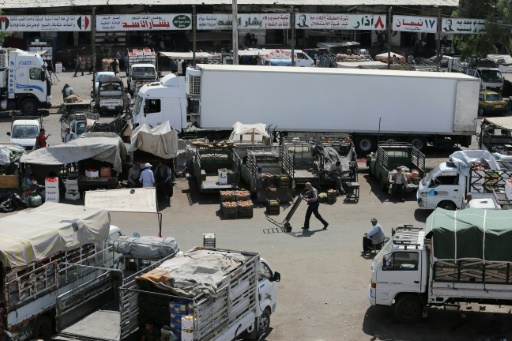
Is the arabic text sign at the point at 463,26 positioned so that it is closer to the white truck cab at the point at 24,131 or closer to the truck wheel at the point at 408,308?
the white truck cab at the point at 24,131

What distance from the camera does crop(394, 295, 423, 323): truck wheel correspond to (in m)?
20.4

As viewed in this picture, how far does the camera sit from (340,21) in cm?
5656

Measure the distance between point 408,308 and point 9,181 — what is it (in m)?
14.8

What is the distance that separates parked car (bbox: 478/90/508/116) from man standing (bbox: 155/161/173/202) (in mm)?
21939

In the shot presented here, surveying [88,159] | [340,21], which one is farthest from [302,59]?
[88,159]

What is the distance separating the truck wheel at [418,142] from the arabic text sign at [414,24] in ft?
60.6

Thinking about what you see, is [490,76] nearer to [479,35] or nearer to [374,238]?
[479,35]

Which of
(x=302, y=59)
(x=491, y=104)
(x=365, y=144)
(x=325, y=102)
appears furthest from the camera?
(x=302, y=59)

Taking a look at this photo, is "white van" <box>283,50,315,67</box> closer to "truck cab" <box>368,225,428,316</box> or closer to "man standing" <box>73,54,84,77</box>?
"man standing" <box>73,54,84,77</box>

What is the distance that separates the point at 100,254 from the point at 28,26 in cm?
3503

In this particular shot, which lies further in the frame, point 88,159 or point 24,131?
point 24,131

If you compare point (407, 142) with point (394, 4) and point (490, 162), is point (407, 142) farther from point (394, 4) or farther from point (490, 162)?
point (394, 4)

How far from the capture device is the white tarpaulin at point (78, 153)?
30359mm

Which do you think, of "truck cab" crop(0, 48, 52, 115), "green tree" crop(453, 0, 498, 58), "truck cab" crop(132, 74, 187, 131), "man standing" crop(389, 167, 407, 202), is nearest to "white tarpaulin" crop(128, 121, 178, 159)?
"truck cab" crop(132, 74, 187, 131)
